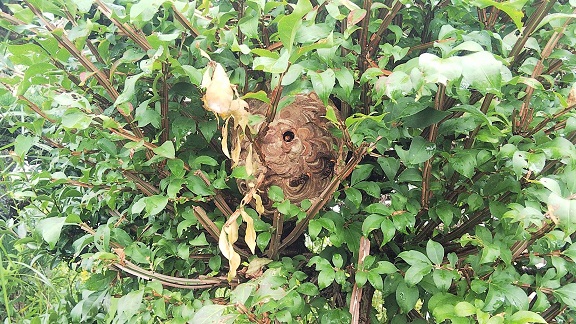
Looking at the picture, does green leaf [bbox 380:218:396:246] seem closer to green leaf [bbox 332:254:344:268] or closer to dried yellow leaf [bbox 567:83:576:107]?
green leaf [bbox 332:254:344:268]

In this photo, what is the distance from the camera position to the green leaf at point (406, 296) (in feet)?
2.33

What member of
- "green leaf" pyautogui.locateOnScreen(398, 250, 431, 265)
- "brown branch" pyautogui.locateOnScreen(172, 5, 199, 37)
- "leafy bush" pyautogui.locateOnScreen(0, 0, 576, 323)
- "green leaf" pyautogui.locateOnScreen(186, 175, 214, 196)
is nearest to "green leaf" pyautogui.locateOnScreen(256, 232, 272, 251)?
"leafy bush" pyautogui.locateOnScreen(0, 0, 576, 323)

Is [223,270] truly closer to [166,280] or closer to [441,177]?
[166,280]

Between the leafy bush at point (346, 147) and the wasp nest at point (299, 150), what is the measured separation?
1.8 inches

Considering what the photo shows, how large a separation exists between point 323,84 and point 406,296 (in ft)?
1.20

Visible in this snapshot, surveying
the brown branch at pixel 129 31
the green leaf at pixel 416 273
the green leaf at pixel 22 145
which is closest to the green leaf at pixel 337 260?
the green leaf at pixel 416 273

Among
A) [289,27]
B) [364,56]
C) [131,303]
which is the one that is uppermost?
[289,27]

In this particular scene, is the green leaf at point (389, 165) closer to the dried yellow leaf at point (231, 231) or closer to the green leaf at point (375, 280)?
the green leaf at point (375, 280)

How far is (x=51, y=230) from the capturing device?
0.73 m

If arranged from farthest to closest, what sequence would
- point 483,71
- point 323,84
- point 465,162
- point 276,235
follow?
point 276,235
point 465,162
point 323,84
point 483,71

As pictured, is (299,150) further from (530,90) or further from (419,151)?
(530,90)

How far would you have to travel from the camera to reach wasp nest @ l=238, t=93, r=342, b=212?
0.79m

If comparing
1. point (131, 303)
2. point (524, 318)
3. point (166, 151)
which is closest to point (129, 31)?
point (166, 151)

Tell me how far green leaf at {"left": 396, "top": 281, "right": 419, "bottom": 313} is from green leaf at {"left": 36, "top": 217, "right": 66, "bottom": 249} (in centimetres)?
53
